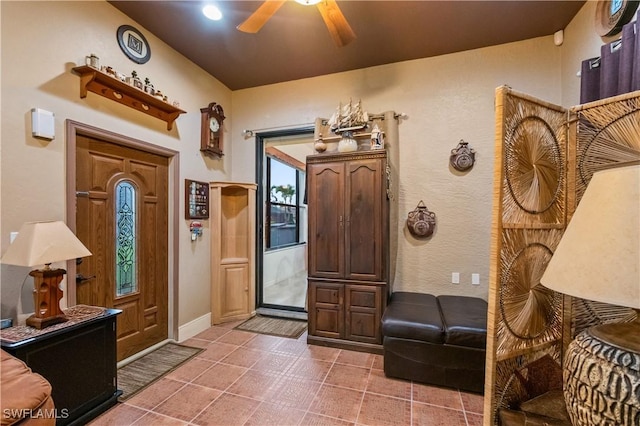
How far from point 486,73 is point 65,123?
4.07 m

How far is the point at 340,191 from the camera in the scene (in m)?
3.07

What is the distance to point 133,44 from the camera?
2.69m

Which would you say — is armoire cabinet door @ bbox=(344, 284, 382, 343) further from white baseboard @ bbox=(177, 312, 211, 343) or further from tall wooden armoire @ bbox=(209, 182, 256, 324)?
white baseboard @ bbox=(177, 312, 211, 343)

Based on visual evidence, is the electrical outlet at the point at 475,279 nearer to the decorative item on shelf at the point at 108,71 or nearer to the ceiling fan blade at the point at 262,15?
the ceiling fan blade at the point at 262,15

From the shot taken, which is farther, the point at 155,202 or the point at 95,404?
the point at 155,202

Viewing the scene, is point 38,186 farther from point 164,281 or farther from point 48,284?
point 164,281

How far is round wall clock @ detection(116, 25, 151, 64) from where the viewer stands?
259cm

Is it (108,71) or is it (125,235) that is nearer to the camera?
(108,71)

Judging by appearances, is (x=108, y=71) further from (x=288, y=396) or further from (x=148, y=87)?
(x=288, y=396)

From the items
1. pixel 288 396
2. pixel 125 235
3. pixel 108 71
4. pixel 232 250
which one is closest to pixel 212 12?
pixel 108 71

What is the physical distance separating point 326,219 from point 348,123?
1.19 metres

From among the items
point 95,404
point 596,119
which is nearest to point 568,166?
point 596,119

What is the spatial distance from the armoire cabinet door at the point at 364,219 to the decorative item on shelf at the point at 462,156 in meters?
0.94

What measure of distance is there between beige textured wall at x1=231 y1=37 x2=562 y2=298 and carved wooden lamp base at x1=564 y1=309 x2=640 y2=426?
2215 millimetres
